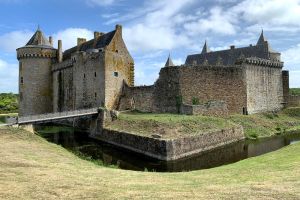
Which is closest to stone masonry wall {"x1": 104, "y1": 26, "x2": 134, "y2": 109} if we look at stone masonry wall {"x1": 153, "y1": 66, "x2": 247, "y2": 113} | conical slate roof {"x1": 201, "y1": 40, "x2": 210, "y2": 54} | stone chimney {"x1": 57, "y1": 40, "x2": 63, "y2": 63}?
stone masonry wall {"x1": 153, "y1": 66, "x2": 247, "y2": 113}

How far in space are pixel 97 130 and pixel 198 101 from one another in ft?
30.9

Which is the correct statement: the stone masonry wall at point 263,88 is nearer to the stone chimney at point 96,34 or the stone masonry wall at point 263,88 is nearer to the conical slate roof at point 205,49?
the stone chimney at point 96,34

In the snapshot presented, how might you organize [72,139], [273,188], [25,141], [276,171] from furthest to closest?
[72,139], [25,141], [276,171], [273,188]

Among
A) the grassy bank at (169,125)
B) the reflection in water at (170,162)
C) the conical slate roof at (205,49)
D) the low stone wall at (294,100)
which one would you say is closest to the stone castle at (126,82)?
the low stone wall at (294,100)

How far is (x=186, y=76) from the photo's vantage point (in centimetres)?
3023

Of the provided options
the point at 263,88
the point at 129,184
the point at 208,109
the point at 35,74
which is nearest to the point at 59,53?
the point at 35,74

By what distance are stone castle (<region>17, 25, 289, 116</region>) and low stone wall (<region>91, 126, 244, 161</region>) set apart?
164 inches

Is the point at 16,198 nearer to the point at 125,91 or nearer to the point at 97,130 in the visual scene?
the point at 97,130

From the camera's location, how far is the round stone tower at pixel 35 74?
1538 inches

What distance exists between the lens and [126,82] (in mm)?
33375

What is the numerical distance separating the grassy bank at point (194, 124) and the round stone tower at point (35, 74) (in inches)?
609

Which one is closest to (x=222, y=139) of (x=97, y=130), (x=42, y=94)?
(x=97, y=130)

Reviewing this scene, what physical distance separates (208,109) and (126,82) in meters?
9.02

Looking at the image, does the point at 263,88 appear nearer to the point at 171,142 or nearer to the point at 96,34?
the point at 96,34
